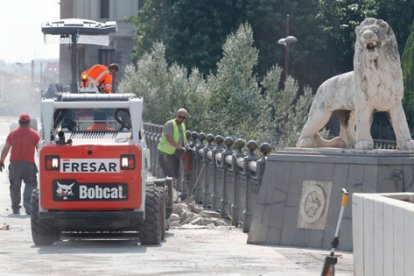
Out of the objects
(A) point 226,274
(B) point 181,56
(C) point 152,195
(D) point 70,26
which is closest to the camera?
(A) point 226,274

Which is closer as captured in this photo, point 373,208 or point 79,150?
point 373,208

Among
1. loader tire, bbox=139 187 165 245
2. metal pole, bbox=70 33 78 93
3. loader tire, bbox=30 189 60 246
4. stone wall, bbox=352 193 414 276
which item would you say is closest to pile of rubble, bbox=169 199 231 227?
metal pole, bbox=70 33 78 93

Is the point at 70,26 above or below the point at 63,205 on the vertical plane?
above

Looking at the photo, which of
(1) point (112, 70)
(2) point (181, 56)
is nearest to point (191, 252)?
(1) point (112, 70)

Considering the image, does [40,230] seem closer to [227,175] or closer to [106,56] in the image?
[227,175]

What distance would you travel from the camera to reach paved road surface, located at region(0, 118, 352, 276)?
15.7 meters

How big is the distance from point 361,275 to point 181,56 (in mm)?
48890

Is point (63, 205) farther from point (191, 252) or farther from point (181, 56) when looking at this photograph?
point (181, 56)

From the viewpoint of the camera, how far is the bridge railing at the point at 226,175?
22.0 m

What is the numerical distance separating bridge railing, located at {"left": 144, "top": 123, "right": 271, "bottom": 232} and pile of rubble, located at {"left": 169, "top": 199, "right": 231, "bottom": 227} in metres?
0.20

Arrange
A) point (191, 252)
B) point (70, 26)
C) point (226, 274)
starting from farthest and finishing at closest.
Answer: point (70, 26) → point (191, 252) → point (226, 274)

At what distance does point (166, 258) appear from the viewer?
17.1 meters

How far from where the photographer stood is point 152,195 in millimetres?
19203

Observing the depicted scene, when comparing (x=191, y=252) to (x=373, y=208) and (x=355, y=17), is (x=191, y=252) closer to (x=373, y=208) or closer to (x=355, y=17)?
(x=373, y=208)
